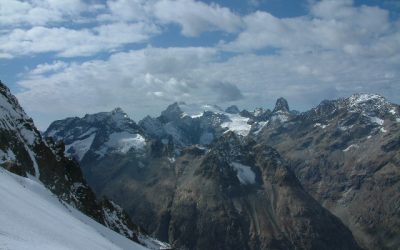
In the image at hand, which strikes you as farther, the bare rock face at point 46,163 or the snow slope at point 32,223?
the bare rock face at point 46,163

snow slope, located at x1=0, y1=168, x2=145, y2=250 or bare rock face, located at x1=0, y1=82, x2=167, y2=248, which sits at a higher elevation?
bare rock face, located at x1=0, y1=82, x2=167, y2=248

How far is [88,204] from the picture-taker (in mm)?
123438

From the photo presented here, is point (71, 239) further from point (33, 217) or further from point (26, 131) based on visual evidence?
point (26, 131)

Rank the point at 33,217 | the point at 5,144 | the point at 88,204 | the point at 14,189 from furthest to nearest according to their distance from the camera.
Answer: the point at 88,204, the point at 5,144, the point at 14,189, the point at 33,217

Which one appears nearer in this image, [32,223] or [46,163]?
[32,223]

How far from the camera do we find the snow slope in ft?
139

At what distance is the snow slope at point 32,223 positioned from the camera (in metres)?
42.4

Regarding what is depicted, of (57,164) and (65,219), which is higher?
(57,164)

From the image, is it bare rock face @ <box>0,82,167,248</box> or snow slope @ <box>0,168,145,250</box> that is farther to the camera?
bare rock face @ <box>0,82,167,248</box>

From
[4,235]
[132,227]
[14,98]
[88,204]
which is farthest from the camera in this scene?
[132,227]

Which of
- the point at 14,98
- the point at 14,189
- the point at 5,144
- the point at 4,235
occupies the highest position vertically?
the point at 14,98

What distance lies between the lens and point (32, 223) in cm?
4966

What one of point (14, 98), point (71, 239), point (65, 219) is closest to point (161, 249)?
point (14, 98)

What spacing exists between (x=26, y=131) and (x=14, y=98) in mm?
15516
